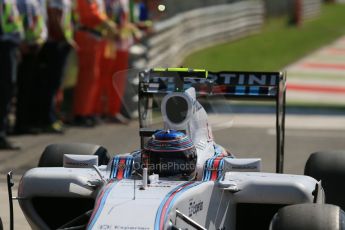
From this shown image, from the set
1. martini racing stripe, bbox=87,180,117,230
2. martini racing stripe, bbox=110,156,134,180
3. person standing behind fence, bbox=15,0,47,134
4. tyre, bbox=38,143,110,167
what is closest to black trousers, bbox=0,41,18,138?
person standing behind fence, bbox=15,0,47,134

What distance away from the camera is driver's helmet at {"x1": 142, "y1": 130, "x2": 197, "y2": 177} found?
673 centimetres

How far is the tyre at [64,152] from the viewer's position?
8.04m

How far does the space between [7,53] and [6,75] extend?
27 centimetres

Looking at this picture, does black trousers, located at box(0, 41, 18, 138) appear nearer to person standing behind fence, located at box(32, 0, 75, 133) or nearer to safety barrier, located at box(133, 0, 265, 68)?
person standing behind fence, located at box(32, 0, 75, 133)

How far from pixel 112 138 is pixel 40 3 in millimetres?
1884

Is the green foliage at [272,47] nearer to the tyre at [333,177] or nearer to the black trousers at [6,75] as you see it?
the black trousers at [6,75]

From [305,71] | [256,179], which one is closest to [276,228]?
[256,179]

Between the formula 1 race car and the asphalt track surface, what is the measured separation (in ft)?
9.78

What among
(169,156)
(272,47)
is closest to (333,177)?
(169,156)

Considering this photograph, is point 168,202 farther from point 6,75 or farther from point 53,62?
point 53,62

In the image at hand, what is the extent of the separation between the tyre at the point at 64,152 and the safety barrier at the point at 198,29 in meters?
7.09

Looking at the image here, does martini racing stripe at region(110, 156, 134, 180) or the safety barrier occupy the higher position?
the safety barrier

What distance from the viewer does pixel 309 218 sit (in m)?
6.13

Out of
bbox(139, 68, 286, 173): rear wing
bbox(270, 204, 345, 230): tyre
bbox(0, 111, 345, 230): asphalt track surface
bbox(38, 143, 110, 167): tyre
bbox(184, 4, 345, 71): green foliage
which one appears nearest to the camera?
bbox(270, 204, 345, 230): tyre
